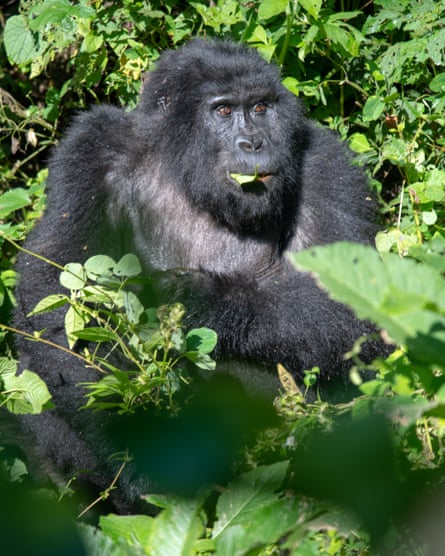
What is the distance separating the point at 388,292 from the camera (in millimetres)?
1055

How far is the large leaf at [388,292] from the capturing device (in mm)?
1055

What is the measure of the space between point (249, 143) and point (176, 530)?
289 cm

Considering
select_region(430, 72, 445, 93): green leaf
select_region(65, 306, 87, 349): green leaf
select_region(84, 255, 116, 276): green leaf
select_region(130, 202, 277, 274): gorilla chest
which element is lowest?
select_region(130, 202, 277, 274): gorilla chest

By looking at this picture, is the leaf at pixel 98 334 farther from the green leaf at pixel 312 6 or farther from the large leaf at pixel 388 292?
the green leaf at pixel 312 6

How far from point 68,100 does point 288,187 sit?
7.32 feet

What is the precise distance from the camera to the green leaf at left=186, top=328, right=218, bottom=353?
3293 mm

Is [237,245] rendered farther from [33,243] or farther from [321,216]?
[33,243]

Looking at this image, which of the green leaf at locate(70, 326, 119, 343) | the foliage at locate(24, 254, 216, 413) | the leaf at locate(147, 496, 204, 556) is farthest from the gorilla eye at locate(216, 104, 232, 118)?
the leaf at locate(147, 496, 204, 556)

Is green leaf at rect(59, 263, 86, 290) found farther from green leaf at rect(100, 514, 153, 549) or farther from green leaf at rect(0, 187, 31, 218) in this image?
green leaf at rect(100, 514, 153, 549)

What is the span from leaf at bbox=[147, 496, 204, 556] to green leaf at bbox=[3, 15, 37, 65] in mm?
4400

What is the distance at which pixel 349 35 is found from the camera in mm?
4879

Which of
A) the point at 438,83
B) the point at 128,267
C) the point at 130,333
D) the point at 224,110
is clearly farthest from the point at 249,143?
the point at 438,83

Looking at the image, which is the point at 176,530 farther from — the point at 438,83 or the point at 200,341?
the point at 438,83

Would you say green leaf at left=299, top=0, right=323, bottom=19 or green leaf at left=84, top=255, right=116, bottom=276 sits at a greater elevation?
green leaf at left=299, top=0, right=323, bottom=19
